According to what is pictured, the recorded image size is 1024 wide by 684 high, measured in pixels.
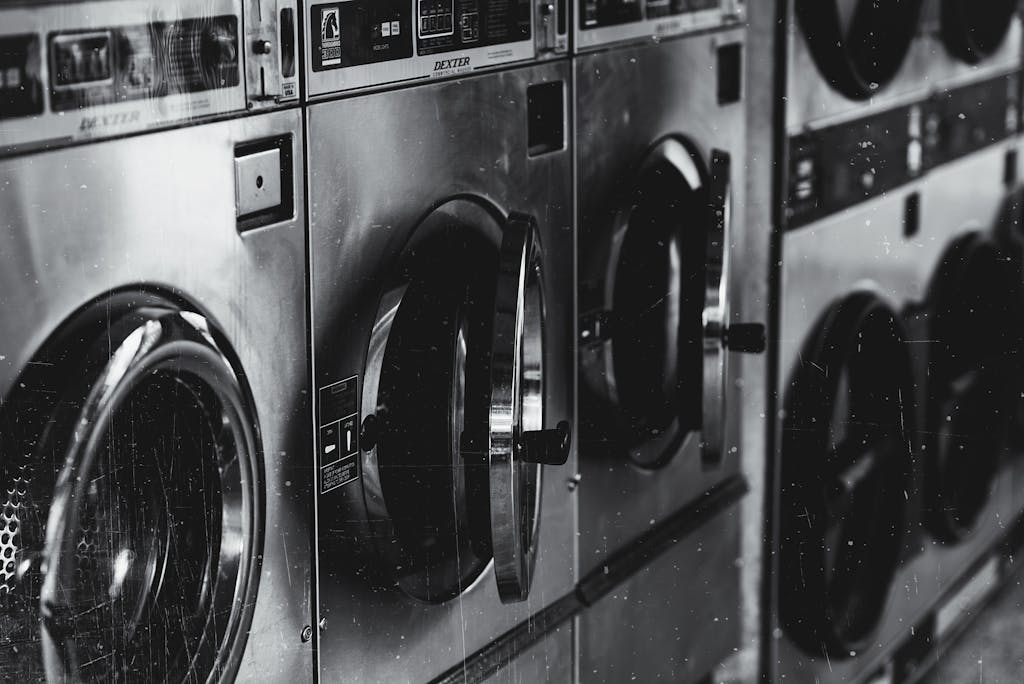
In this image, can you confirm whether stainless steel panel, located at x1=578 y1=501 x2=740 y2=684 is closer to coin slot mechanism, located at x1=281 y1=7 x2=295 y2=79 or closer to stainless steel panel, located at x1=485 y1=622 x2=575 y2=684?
stainless steel panel, located at x1=485 y1=622 x2=575 y2=684

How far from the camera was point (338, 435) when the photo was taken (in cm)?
141

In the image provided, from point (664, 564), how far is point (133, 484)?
3.33 feet

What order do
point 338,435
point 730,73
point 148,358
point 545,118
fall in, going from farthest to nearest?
point 730,73
point 545,118
point 338,435
point 148,358

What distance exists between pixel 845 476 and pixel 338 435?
103 cm

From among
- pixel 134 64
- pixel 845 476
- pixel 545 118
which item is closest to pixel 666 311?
pixel 545 118

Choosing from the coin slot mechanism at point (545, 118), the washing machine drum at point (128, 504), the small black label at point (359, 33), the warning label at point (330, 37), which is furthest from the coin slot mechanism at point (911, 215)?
the washing machine drum at point (128, 504)

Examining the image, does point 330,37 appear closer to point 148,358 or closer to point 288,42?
point 288,42

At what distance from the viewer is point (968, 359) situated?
196 centimetres

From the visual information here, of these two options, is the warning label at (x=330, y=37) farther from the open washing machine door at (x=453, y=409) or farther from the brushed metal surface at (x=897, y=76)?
the brushed metal surface at (x=897, y=76)

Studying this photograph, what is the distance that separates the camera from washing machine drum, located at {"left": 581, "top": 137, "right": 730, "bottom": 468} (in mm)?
1794

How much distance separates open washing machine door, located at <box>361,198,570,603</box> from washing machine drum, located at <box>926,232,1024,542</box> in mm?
783

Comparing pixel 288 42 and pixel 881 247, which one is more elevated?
pixel 288 42

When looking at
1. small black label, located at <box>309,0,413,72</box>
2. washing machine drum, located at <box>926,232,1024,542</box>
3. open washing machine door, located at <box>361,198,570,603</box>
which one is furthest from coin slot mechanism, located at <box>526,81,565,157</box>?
washing machine drum, located at <box>926,232,1024,542</box>

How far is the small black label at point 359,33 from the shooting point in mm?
1325
